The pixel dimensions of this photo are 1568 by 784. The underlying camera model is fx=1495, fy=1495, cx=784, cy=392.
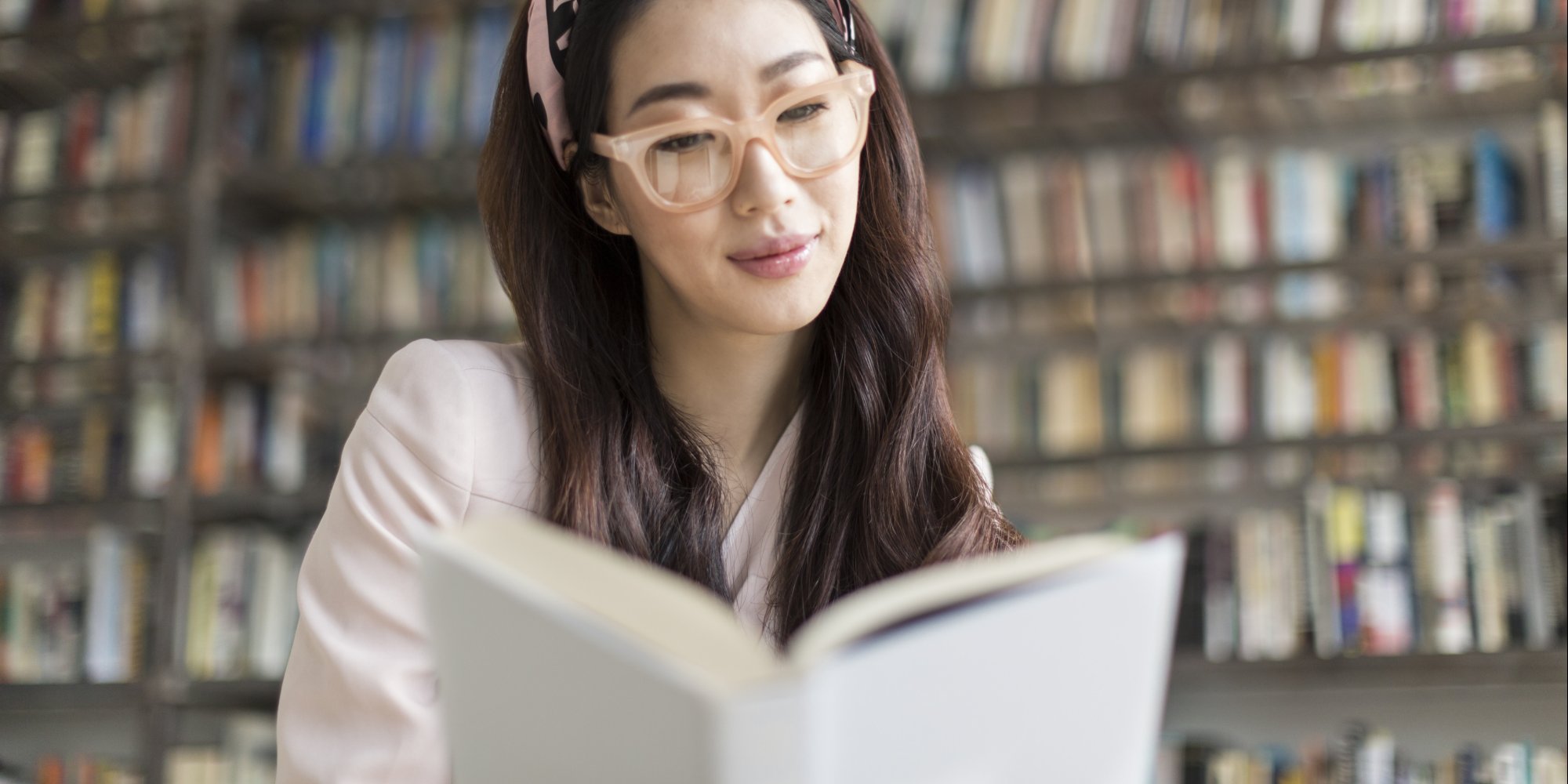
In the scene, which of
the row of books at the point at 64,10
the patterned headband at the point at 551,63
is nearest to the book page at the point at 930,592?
the patterned headband at the point at 551,63

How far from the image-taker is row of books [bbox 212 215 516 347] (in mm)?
2689

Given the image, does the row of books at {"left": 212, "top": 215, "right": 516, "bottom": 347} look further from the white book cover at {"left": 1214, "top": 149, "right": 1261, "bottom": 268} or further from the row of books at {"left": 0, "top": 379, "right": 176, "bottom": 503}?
the white book cover at {"left": 1214, "top": 149, "right": 1261, "bottom": 268}

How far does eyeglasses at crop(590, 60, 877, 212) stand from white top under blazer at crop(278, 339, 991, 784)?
193mm

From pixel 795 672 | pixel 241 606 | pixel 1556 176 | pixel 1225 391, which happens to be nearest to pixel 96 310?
pixel 241 606

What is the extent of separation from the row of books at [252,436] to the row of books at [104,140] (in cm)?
44

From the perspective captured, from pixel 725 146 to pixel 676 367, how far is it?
232 millimetres

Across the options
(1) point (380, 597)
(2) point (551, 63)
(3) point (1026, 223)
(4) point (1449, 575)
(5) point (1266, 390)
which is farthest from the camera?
(3) point (1026, 223)

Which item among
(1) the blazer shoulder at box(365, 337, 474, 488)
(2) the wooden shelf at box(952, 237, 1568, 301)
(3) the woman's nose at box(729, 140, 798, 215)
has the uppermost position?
(2) the wooden shelf at box(952, 237, 1568, 301)

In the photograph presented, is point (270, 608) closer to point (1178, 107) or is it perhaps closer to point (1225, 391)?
point (1225, 391)

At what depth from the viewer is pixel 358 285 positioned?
9.01 ft

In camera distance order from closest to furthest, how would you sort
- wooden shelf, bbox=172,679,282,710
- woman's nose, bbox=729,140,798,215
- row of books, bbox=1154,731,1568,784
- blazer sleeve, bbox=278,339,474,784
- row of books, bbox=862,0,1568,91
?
blazer sleeve, bbox=278,339,474,784, woman's nose, bbox=729,140,798,215, row of books, bbox=1154,731,1568,784, row of books, bbox=862,0,1568,91, wooden shelf, bbox=172,679,282,710

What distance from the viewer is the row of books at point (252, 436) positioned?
2744mm

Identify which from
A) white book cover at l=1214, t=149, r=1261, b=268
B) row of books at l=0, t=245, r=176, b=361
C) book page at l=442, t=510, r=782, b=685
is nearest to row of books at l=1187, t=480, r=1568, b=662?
white book cover at l=1214, t=149, r=1261, b=268

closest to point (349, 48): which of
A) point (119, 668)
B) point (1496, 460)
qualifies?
point (119, 668)
